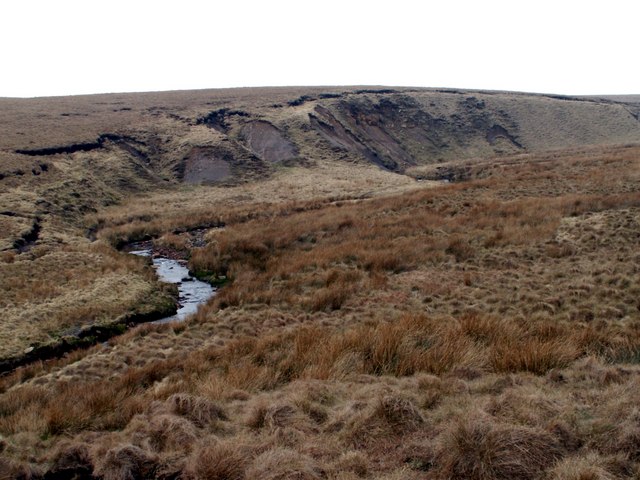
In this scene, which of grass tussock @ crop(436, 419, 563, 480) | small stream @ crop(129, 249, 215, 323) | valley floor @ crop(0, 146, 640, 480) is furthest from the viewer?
small stream @ crop(129, 249, 215, 323)

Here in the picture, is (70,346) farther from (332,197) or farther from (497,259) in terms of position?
(332,197)

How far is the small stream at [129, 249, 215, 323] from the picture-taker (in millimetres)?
16731

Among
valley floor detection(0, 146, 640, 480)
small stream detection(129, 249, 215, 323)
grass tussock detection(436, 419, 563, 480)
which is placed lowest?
small stream detection(129, 249, 215, 323)

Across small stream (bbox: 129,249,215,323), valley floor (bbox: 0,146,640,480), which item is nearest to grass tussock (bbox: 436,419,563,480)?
valley floor (bbox: 0,146,640,480)

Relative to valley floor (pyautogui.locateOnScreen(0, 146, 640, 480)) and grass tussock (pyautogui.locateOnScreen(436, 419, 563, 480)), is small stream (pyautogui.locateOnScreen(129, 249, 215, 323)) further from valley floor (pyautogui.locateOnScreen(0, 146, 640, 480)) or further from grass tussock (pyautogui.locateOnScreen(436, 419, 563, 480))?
grass tussock (pyautogui.locateOnScreen(436, 419, 563, 480))

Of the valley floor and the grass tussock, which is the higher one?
the grass tussock

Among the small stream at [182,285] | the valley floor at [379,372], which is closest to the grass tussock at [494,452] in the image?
the valley floor at [379,372]

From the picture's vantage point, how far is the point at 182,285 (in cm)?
1984

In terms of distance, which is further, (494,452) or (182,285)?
(182,285)

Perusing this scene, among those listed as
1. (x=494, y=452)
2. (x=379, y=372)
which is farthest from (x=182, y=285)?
(x=494, y=452)

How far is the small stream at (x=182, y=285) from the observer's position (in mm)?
16731

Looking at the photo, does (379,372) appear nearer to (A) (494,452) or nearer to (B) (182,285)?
(A) (494,452)

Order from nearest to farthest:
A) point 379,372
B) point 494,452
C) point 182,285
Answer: point 494,452, point 379,372, point 182,285

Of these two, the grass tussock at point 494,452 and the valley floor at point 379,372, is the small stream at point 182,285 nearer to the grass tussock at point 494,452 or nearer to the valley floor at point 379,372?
the valley floor at point 379,372
